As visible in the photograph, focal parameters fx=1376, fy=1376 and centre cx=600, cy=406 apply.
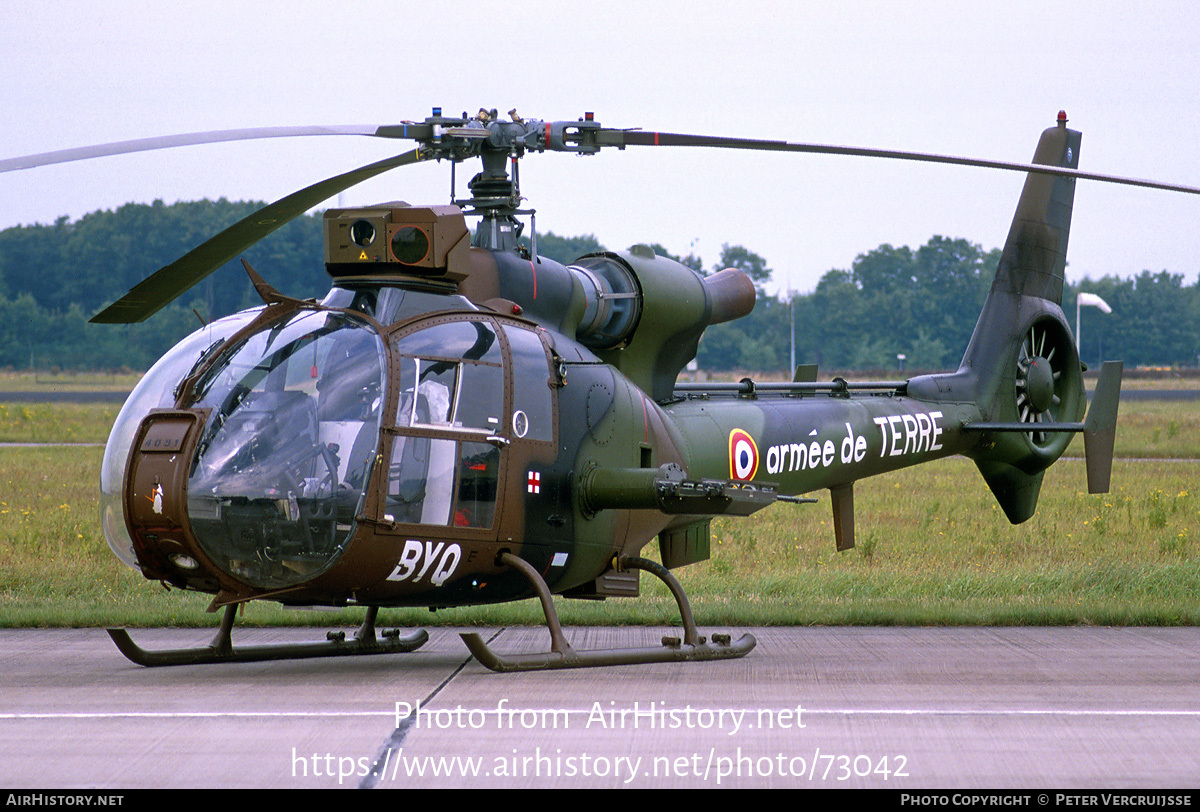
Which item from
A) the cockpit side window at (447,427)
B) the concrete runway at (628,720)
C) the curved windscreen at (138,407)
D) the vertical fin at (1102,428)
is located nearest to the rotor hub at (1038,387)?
the vertical fin at (1102,428)

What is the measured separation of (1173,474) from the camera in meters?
25.5

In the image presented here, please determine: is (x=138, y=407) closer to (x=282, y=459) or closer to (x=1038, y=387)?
(x=282, y=459)

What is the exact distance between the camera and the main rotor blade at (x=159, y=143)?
25.2 ft

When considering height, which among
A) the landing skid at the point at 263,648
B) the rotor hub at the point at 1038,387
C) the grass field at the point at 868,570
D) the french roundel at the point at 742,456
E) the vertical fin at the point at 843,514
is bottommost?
the grass field at the point at 868,570

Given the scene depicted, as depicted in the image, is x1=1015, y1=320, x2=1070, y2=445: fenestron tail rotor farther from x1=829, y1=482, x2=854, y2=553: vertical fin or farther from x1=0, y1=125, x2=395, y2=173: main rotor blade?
x1=0, y1=125, x2=395, y2=173: main rotor blade

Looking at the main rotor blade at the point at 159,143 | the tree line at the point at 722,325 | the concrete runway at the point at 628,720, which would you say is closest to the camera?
the concrete runway at the point at 628,720

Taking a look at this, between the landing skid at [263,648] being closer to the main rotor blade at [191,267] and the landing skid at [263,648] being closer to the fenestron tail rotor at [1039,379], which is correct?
the main rotor blade at [191,267]

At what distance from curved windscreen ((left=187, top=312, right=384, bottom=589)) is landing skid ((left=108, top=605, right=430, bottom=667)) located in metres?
1.36

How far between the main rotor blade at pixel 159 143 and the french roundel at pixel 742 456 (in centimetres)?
401

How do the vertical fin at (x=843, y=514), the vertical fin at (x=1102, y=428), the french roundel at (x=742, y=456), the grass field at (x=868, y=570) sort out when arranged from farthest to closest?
the vertical fin at (x=843, y=514), the vertical fin at (x=1102, y=428), the grass field at (x=868, y=570), the french roundel at (x=742, y=456)

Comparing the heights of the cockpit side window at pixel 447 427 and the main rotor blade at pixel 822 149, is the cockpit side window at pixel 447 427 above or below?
below

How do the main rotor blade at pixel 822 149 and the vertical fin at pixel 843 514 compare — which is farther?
the vertical fin at pixel 843 514
